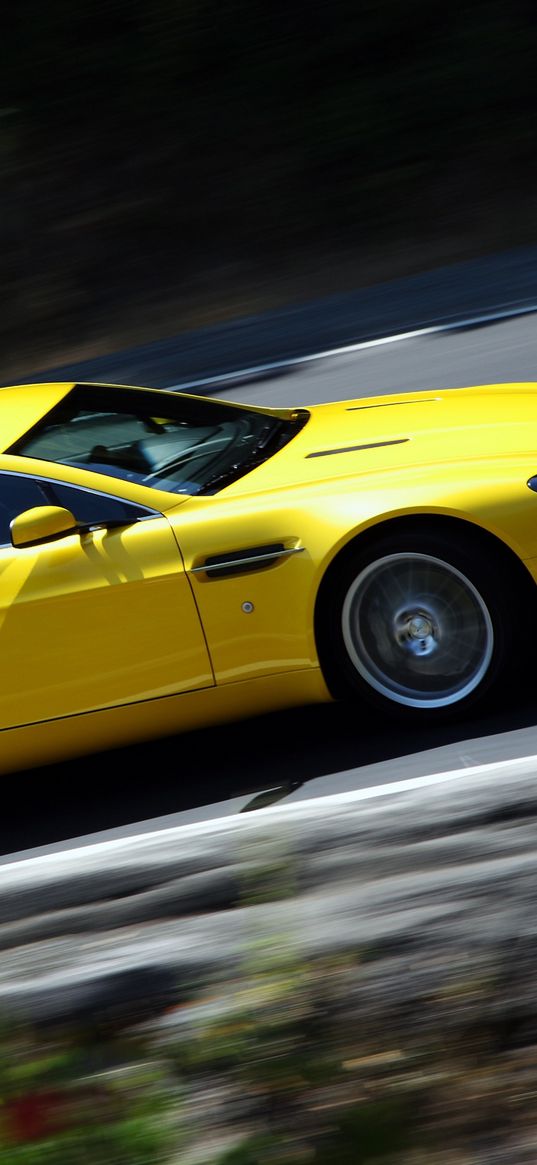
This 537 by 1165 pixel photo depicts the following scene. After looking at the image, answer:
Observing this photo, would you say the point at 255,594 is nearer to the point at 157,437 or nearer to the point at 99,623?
the point at 99,623

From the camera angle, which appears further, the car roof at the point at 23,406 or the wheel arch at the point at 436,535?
the car roof at the point at 23,406

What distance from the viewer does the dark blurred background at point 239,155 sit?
12719 millimetres

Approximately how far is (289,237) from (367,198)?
0.86 m

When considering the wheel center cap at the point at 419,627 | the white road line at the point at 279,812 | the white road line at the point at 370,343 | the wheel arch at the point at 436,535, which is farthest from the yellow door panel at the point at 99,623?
the white road line at the point at 370,343

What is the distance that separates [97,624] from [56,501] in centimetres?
48

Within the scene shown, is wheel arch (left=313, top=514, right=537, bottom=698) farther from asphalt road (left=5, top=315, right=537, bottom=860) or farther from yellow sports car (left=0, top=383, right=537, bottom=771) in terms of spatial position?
asphalt road (left=5, top=315, right=537, bottom=860)

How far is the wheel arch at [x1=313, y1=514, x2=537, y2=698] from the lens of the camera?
14.5 feet

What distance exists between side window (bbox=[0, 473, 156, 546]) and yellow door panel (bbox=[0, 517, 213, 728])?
7cm

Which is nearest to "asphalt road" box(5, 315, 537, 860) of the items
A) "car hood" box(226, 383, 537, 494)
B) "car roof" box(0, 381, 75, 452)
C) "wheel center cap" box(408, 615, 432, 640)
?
"wheel center cap" box(408, 615, 432, 640)

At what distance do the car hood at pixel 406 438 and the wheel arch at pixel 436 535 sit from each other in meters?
0.24

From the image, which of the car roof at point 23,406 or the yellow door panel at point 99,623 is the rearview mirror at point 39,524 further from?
the car roof at point 23,406

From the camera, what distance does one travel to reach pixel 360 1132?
7.89 feet

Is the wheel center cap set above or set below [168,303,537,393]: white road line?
below

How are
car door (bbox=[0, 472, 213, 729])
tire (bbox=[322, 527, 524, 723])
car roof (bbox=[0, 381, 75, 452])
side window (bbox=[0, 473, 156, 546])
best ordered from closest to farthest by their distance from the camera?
1. tire (bbox=[322, 527, 524, 723])
2. car door (bbox=[0, 472, 213, 729])
3. side window (bbox=[0, 473, 156, 546])
4. car roof (bbox=[0, 381, 75, 452])
